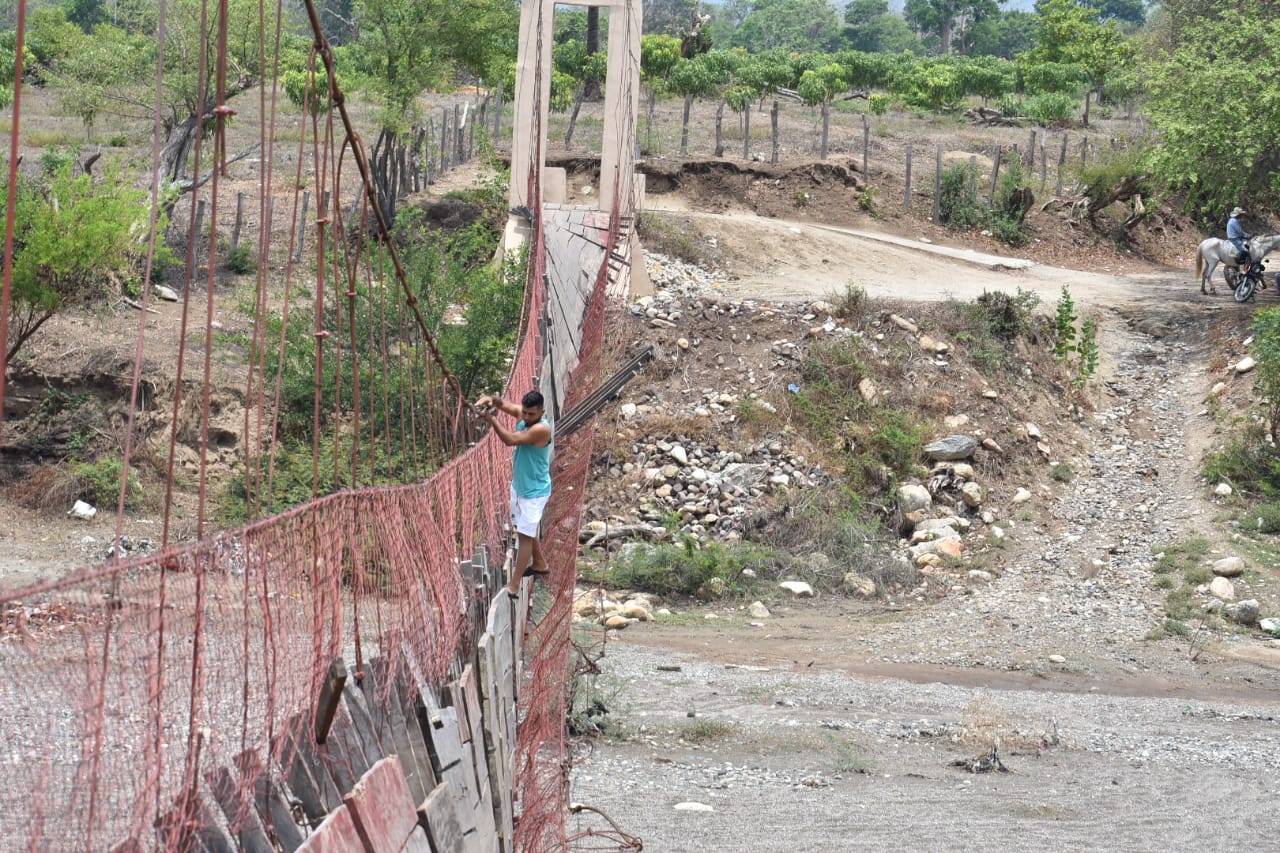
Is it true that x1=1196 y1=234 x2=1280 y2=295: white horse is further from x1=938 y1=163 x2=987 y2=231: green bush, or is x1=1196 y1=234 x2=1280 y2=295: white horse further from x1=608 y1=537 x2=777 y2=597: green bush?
x1=608 y1=537 x2=777 y2=597: green bush

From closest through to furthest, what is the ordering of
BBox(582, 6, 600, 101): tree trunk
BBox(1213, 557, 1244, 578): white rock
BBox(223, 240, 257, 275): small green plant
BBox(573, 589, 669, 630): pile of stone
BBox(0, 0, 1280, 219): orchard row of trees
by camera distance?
BBox(573, 589, 669, 630): pile of stone → BBox(1213, 557, 1244, 578): white rock → BBox(0, 0, 1280, 219): orchard row of trees → BBox(223, 240, 257, 275): small green plant → BBox(582, 6, 600, 101): tree trunk

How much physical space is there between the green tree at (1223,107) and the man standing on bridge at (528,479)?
37.5ft

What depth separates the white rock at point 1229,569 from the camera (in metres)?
11.0

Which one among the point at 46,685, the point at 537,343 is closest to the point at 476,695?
the point at 46,685

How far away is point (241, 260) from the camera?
52.7 ft

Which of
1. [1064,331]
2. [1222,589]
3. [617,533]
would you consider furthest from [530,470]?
[1064,331]

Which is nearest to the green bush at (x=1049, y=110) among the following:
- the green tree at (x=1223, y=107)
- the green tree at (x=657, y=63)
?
the green tree at (x=657, y=63)

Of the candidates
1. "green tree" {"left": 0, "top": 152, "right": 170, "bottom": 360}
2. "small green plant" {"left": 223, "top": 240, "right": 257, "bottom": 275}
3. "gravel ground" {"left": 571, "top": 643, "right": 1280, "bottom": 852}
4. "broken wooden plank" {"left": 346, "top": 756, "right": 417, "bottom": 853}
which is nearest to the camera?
"broken wooden plank" {"left": 346, "top": 756, "right": 417, "bottom": 853}

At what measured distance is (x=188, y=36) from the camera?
1641 centimetres

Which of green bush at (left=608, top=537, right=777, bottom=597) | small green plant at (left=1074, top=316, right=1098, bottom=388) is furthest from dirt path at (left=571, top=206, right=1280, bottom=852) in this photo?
small green plant at (left=1074, top=316, right=1098, bottom=388)

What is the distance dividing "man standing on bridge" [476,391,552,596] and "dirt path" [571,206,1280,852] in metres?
2.06

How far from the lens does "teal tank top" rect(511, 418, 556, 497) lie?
17.8 feet

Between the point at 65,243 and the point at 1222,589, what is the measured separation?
9968 mm

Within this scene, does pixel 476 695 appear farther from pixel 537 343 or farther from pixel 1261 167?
pixel 1261 167
